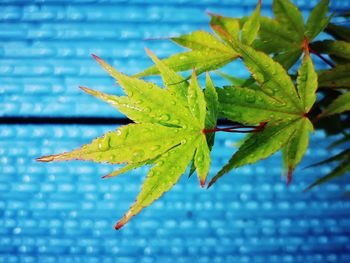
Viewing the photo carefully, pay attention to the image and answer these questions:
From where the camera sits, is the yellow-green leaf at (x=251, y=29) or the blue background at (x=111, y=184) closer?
the yellow-green leaf at (x=251, y=29)

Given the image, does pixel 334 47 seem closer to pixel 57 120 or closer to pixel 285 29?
pixel 285 29

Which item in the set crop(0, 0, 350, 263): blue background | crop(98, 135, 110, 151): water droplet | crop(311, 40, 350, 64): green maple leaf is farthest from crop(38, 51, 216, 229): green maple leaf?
crop(0, 0, 350, 263): blue background

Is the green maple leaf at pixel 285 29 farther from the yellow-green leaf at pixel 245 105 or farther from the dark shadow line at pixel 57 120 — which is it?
the dark shadow line at pixel 57 120

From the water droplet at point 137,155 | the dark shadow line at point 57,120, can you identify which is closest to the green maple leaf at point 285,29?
the water droplet at point 137,155

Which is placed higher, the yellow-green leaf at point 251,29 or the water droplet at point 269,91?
the yellow-green leaf at point 251,29

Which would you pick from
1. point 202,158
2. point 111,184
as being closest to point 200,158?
point 202,158

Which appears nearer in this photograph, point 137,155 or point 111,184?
point 137,155

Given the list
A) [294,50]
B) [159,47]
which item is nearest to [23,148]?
[159,47]
